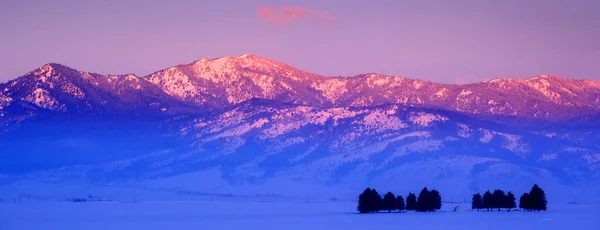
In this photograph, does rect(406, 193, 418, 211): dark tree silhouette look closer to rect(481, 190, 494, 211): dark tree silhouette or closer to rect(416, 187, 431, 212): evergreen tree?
rect(416, 187, 431, 212): evergreen tree

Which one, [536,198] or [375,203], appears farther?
[536,198]

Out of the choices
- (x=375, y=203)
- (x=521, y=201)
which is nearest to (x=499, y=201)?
(x=521, y=201)

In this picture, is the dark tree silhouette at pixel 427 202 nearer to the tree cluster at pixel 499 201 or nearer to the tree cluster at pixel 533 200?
the tree cluster at pixel 499 201

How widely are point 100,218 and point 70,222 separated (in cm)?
1345

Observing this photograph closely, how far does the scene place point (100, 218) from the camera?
6097 inches

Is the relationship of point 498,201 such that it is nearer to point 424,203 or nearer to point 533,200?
point 533,200

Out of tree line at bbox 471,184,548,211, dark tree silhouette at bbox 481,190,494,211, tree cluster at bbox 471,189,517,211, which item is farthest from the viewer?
dark tree silhouette at bbox 481,190,494,211

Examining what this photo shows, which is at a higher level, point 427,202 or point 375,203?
point 427,202

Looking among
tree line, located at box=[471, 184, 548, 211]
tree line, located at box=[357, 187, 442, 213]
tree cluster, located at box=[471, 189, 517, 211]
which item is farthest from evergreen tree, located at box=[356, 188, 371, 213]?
tree line, located at box=[471, 184, 548, 211]

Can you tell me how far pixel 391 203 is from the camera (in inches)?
6324

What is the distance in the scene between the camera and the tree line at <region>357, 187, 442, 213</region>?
15962 cm

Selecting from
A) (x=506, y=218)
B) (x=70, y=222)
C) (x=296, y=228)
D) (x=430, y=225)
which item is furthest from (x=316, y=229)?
(x=70, y=222)

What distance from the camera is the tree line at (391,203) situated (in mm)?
159625

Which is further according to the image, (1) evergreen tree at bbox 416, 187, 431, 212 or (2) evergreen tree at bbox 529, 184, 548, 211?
(1) evergreen tree at bbox 416, 187, 431, 212
